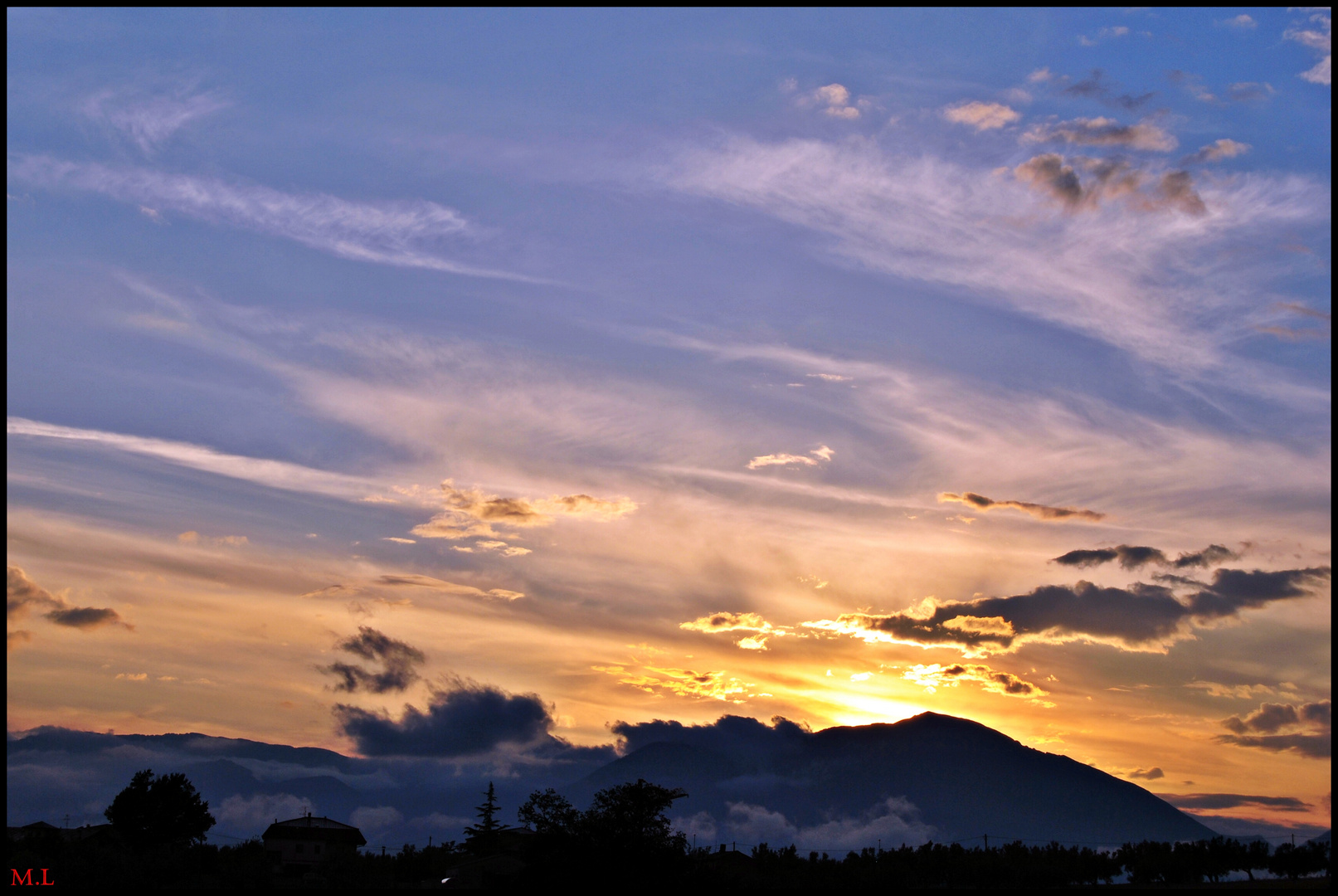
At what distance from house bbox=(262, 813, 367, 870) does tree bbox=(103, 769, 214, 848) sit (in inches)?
443

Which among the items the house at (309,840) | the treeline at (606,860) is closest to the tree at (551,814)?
the treeline at (606,860)

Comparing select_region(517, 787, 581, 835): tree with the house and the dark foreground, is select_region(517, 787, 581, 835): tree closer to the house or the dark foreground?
the dark foreground

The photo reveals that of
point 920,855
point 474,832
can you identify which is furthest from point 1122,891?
point 474,832

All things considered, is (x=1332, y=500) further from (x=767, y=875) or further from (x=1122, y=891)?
(x=767, y=875)

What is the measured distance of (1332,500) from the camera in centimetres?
3316

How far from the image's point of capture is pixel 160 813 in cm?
13438

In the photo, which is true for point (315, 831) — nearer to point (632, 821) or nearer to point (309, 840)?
point (309, 840)

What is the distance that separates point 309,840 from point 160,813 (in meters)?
24.7

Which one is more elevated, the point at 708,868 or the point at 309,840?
the point at 708,868

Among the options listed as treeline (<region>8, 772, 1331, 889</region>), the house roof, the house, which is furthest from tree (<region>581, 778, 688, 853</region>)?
the house roof

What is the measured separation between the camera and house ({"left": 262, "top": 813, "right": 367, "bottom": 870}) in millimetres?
146375

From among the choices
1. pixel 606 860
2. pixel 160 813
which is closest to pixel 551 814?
pixel 606 860

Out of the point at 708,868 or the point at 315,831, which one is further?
the point at 315,831

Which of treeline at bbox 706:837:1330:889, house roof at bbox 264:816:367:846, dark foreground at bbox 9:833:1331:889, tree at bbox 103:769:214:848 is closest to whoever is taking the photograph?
A: dark foreground at bbox 9:833:1331:889
